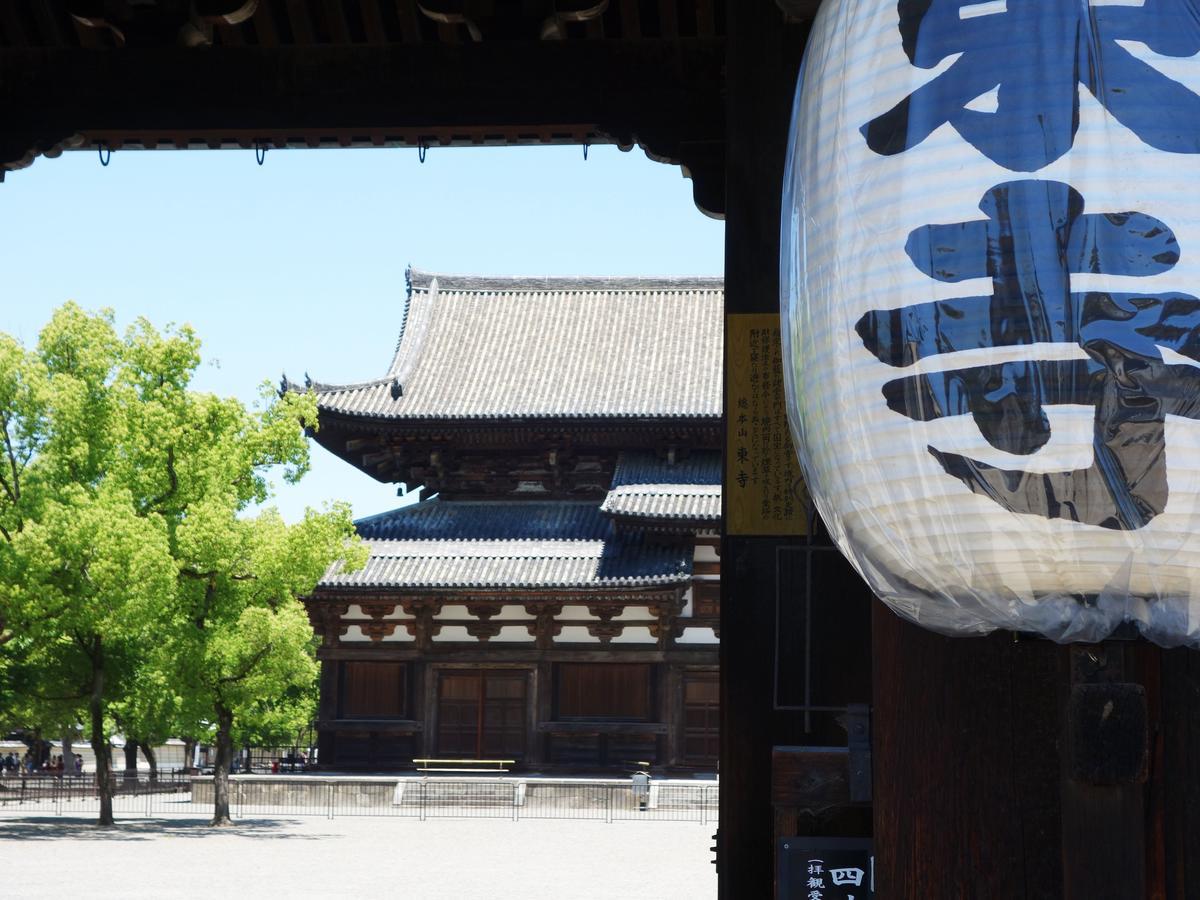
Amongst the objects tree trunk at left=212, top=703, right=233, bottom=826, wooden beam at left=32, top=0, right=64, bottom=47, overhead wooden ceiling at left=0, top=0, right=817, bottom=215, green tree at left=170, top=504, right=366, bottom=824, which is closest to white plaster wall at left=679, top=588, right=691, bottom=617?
green tree at left=170, top=504, right=366, bottom=824

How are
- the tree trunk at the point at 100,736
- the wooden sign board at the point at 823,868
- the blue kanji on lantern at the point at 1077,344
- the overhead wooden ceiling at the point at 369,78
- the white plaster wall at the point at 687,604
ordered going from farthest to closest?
the white plaster wall at the point at 687,604 < the tree trunk at the point at 100,736 < the overhead wooden ceiling at the point at 369,78 < the wooden sign board at the point at 823,868 < the blue kanji on lantern at the point at 1077,344

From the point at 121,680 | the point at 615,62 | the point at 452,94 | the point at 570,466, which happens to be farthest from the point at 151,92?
the point at 570,466

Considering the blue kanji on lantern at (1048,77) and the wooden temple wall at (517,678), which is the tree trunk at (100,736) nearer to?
the wooden temple wall at (517,678)

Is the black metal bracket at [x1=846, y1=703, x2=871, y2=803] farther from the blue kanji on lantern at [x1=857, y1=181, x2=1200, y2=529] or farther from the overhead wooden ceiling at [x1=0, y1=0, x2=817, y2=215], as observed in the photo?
the overhead wooden ceiling at [x1=0, y1=0, x2=817, y2=215]

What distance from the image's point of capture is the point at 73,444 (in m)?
18.5

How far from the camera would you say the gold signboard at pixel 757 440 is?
3.66 metres

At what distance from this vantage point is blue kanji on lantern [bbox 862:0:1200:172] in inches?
54.7

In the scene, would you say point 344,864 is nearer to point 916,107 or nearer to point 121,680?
point 121,680

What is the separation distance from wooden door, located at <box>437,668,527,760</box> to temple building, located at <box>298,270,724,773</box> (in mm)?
30

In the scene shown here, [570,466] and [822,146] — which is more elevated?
[570,466]

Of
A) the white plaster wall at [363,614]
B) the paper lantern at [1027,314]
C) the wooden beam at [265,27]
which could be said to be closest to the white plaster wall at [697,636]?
the white plaster wall at [363,614]

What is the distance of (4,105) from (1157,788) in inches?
162

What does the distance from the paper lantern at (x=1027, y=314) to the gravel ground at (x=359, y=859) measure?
419 inches

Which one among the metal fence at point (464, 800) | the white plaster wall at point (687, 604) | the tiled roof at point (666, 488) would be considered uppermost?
the tiled roof at point (666, 488)
